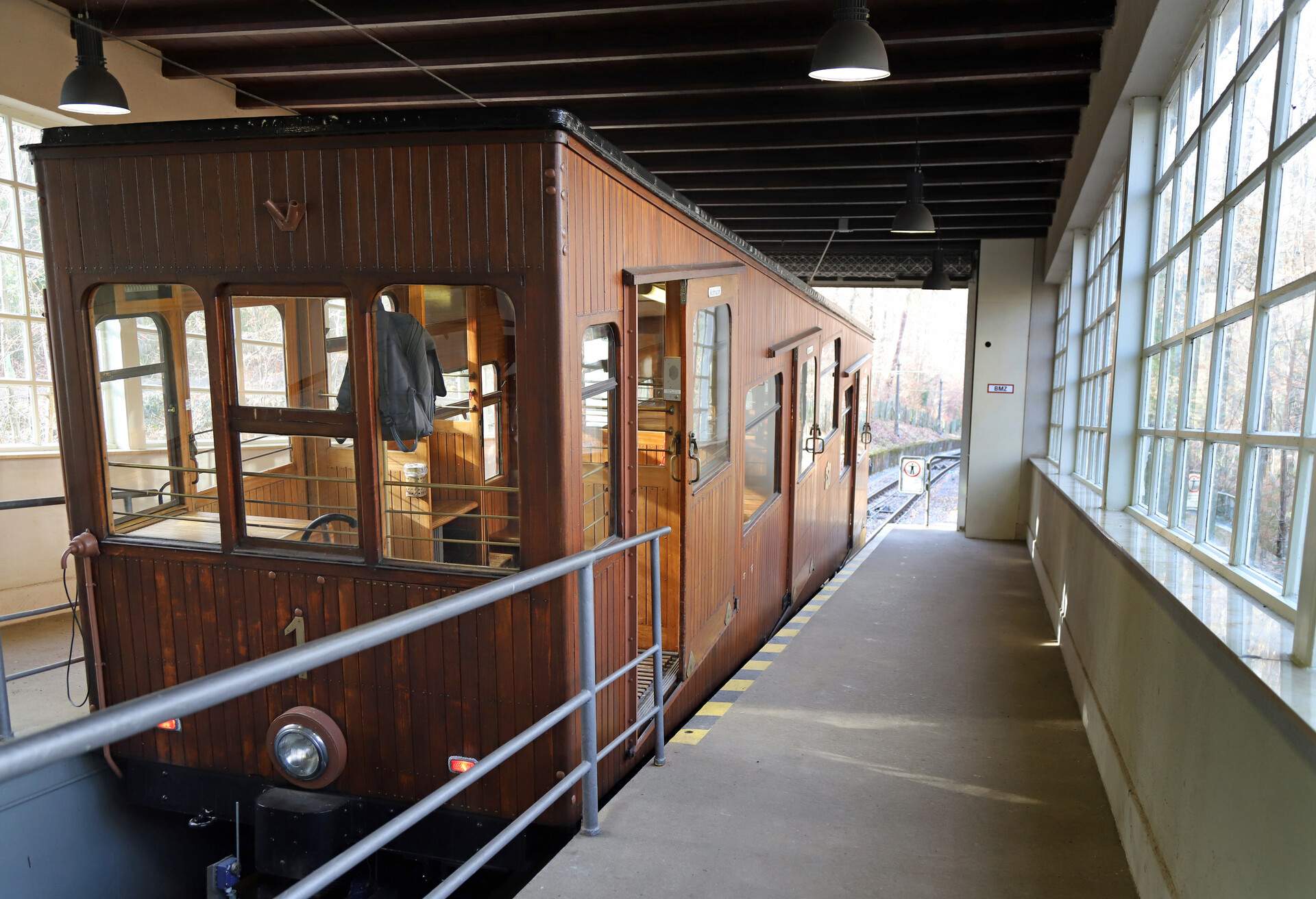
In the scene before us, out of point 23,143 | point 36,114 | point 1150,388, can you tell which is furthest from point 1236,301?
point 23,143

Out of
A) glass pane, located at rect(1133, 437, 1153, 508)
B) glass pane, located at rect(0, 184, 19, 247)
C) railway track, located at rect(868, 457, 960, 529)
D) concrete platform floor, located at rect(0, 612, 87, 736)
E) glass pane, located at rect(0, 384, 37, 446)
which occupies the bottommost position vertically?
railway track, located at rect(868, 457, 960, 529)

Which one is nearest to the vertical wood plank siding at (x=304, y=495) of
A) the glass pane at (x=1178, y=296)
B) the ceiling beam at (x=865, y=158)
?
the glass pane at (x=1178, y=296)

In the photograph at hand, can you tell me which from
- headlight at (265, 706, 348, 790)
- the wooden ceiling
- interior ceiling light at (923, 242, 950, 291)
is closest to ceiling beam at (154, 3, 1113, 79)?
the wooden ceiling

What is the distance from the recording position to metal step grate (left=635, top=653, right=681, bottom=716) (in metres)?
4.05

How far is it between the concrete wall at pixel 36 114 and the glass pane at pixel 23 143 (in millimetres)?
195

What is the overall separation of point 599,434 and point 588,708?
1.18 metres

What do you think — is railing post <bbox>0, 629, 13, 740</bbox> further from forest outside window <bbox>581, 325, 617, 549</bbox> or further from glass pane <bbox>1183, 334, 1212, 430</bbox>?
glass pane <bbox>1183, 334, 1212, 430</bbox>

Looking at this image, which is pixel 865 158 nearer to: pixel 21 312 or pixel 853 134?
pixel 853 134

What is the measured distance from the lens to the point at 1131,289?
480 cm

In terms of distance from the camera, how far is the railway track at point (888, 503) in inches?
724

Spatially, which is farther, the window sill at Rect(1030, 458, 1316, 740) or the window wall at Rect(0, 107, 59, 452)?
the window wall at Rect(0, 107, 59, 452)

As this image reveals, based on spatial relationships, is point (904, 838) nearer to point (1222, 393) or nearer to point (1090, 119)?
point (1222, 393)

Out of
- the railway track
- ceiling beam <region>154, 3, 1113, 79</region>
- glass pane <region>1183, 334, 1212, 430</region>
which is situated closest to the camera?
glass pane <region>1183, 334, 1212, 430</region>

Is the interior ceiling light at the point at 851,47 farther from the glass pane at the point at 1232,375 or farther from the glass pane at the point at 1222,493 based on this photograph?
the glass pane at the point at 1222,493
